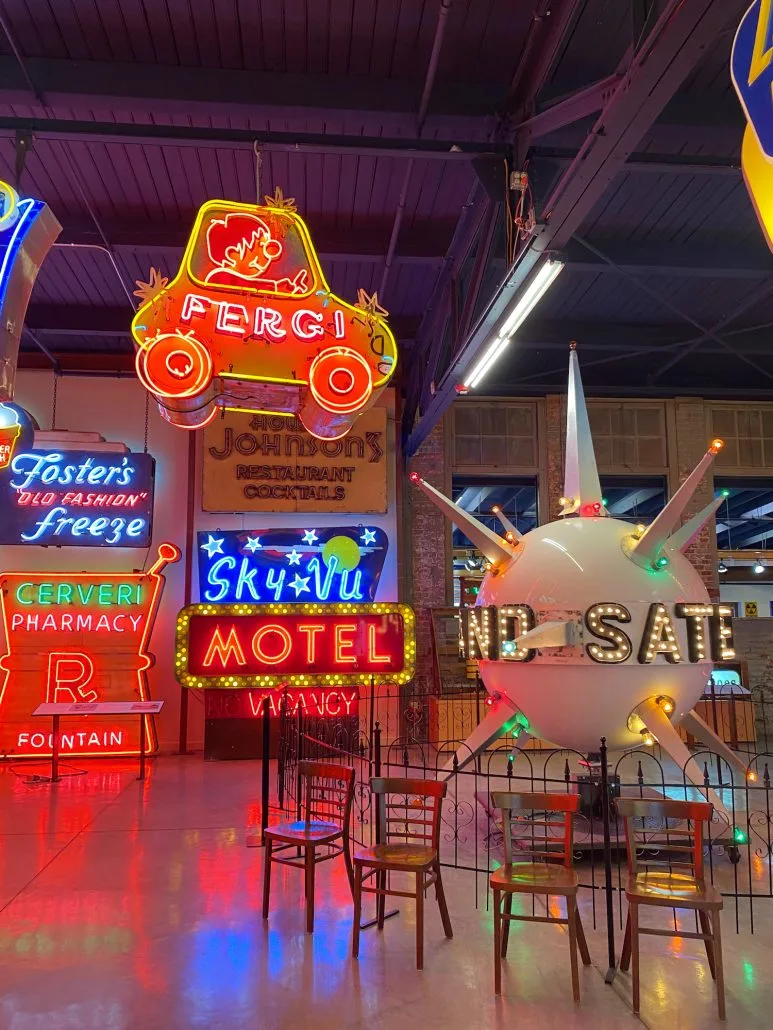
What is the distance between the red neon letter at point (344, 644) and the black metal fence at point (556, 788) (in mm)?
895

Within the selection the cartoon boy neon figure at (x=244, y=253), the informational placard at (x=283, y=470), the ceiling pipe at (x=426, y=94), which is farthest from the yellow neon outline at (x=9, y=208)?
the informational placard at (x=283, y=470)

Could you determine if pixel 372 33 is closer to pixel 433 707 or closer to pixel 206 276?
pixel 206 276

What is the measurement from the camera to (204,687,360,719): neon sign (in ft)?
44.8

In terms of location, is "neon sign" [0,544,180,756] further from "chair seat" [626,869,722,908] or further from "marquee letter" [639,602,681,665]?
"chair seat" [626,869,722,908]

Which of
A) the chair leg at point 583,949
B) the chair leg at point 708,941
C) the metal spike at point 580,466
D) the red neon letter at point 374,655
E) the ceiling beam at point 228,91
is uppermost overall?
the ceiling beam at point 228,91

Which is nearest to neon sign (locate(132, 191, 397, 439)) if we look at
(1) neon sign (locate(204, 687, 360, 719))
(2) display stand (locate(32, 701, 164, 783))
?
(2) display stand (locate(32, 701, 164, 783))

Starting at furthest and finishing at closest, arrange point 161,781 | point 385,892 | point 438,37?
1. point 161,781
2. point 438,37
3. point 385,892

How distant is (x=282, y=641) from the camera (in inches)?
538

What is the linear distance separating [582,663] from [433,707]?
727cm

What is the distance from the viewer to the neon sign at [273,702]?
1364 centimetres

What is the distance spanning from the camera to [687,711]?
7.91 m

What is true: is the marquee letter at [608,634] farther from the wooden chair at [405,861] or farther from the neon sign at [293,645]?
the neon sign at [293,645]

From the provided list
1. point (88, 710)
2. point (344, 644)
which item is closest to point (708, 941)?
point (344, 644)

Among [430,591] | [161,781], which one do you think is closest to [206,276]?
[161,781]
